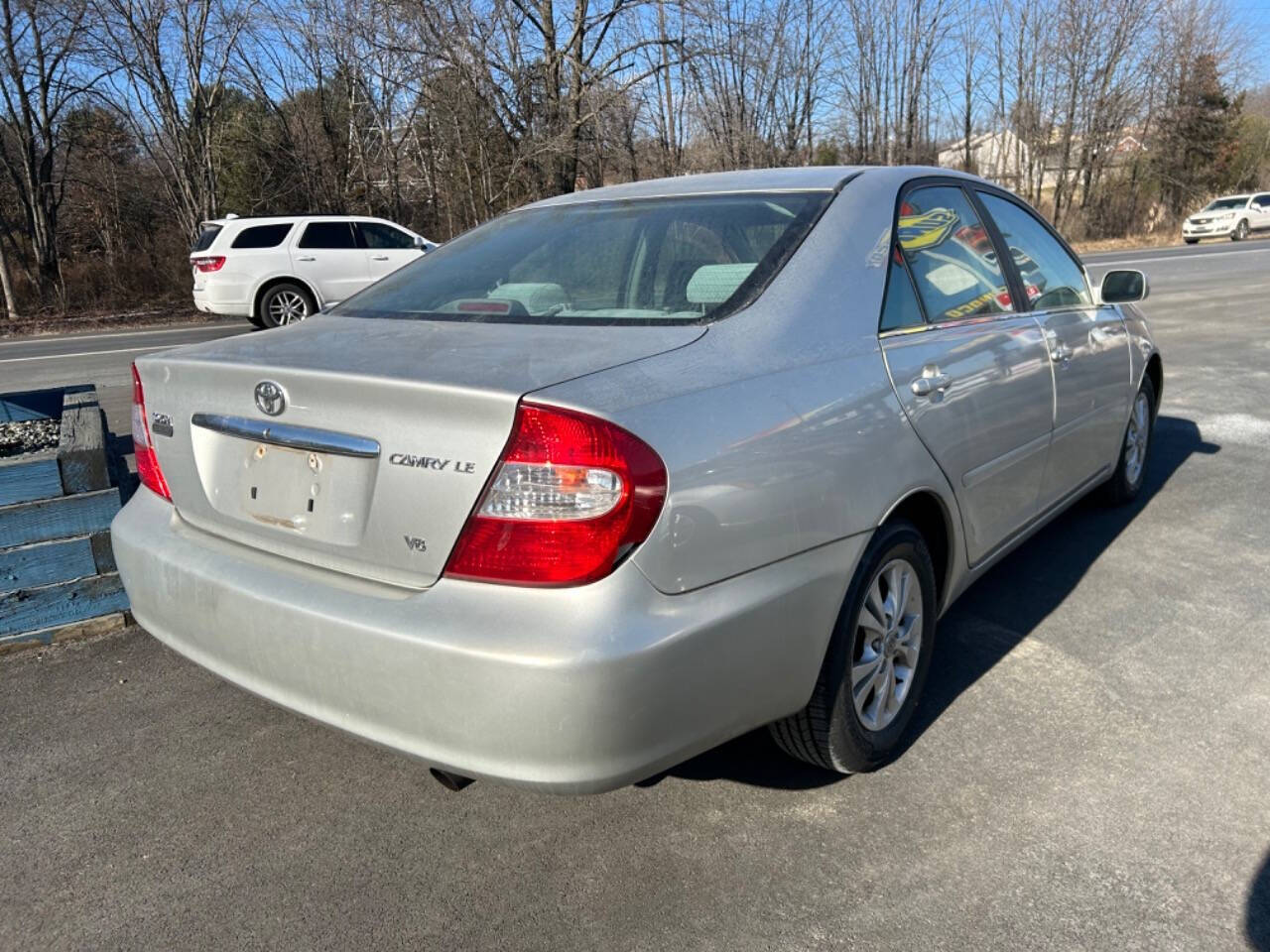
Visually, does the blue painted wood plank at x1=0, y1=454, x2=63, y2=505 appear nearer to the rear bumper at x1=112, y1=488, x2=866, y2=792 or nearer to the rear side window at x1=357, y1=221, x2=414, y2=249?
the rear bumper at x1=112, y1=488, x2=866, y2=792

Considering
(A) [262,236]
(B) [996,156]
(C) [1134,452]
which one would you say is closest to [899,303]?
(C) [1134,452]

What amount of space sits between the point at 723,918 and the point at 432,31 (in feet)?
72.9

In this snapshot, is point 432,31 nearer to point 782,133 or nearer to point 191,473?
point 782,133

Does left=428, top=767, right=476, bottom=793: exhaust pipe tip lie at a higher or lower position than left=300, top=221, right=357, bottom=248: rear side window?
lower

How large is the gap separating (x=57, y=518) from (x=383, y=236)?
554 inches

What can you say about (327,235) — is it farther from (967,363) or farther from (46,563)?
(967,363)

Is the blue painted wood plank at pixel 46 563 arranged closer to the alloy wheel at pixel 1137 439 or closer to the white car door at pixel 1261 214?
the alloy wheel at pixel 1137 439

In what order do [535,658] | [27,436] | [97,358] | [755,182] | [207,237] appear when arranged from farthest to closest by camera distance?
1. [207,237]
2. [97,358]
3. [27,436]
4. [755,182]
5. [535,658]

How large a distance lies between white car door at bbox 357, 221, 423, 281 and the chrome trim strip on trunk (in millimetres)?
14467

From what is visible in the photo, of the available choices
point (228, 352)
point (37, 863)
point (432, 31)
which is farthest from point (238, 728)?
point (432, 31)

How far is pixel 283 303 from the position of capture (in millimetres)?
15711

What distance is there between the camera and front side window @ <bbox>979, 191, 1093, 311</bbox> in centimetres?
377

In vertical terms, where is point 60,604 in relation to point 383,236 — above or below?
below

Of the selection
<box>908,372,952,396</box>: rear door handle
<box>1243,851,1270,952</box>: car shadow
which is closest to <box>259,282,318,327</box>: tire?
<box>908,372,952,396</box>: rear door handle
